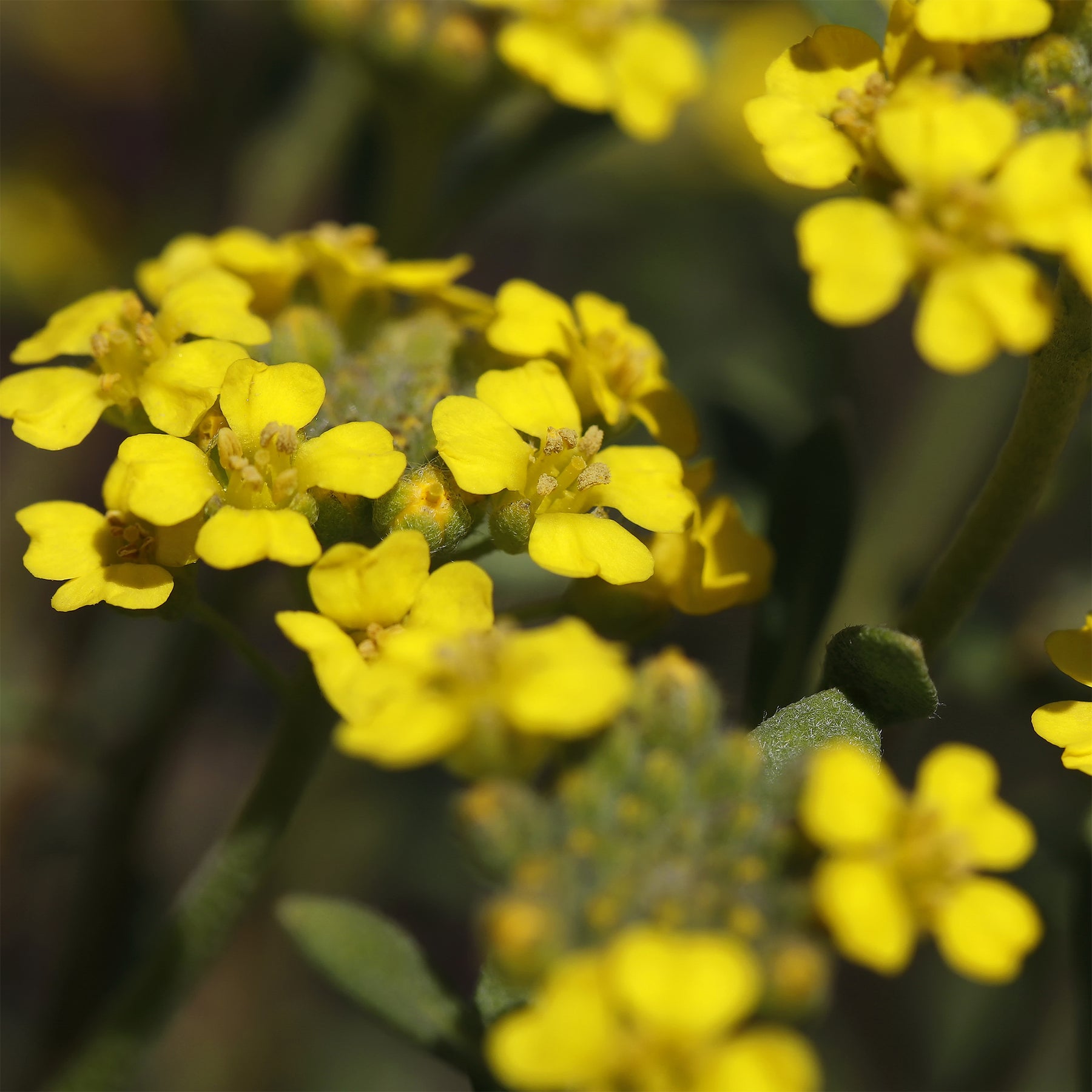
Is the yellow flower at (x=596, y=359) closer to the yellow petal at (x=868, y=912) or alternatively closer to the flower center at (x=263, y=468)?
the flower center at (x=263, y=468)

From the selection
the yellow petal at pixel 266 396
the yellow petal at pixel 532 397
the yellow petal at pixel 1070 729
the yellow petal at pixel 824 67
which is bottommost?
the yellow petal at pixel 1070 729

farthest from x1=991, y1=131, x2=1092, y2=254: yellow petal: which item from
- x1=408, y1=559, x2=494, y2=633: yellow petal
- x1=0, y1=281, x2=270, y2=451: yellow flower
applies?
x1=0, y1=281, x2=270, y2=451: yellow flower

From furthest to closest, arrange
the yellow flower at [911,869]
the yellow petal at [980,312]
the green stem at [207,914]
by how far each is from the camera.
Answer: the green stem at [207,914] → the yellow petal at [980,312] → the yellow flower at [911,869]

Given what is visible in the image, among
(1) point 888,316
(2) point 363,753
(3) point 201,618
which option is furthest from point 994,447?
(2) point 363,753

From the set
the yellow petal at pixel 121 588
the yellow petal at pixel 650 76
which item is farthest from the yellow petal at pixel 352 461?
the yellow petal at pixel 650 76

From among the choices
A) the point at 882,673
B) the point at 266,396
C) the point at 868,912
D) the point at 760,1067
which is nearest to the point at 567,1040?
the point at 760,1067

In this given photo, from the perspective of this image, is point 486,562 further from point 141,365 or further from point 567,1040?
point 567,1040

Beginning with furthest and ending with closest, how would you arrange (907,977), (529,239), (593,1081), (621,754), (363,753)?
(529,239)
(907,977)
(621,754)
(363,753)
(593,1081)

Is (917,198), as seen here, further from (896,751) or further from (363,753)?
(896,751)
